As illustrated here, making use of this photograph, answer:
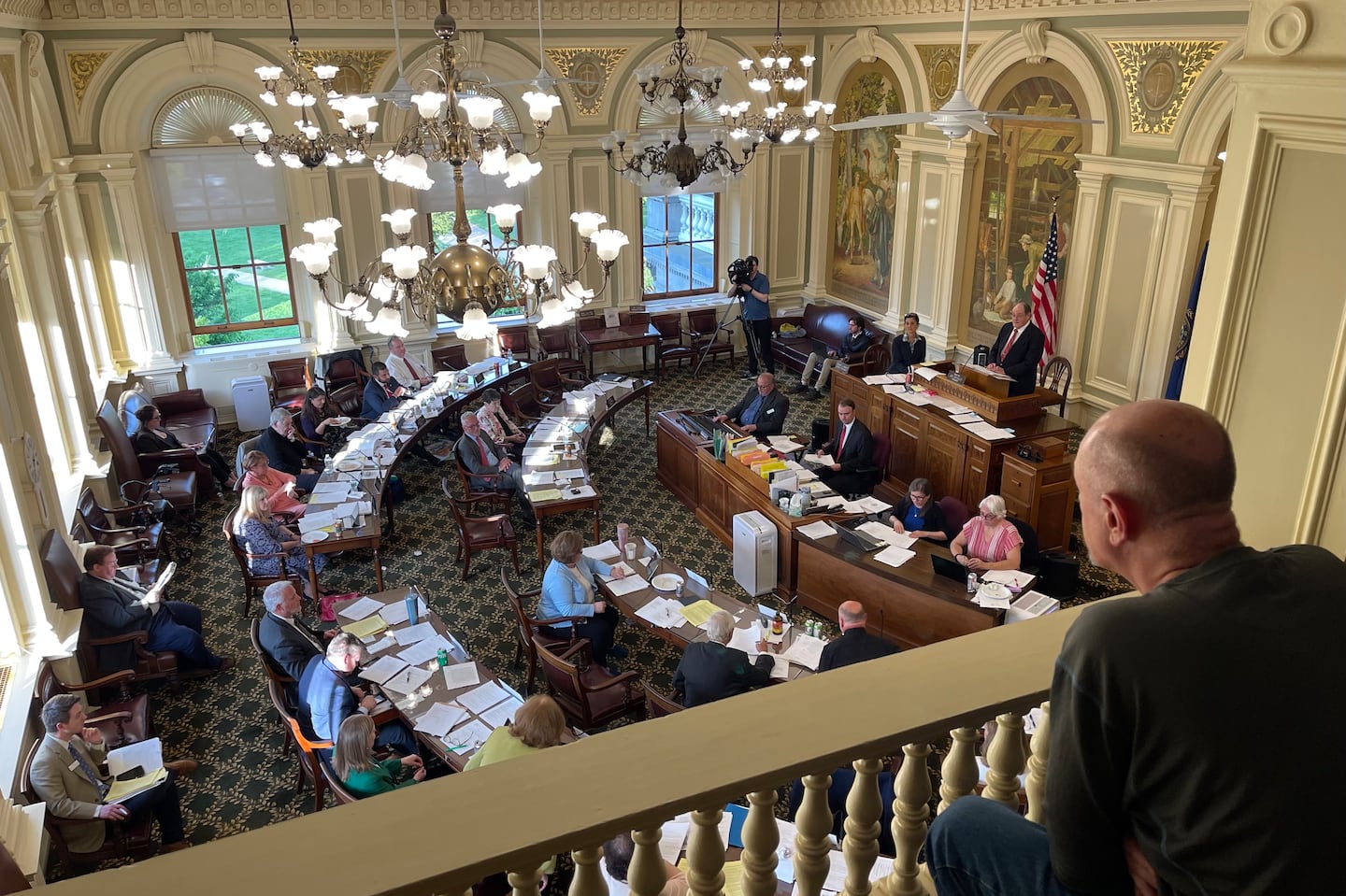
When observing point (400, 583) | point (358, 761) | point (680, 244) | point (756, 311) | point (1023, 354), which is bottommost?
point (400, 583)

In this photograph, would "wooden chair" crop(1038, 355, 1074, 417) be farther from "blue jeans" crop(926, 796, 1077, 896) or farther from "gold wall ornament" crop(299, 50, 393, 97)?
"blue jeans" crop(926, 796, 1077, 896)

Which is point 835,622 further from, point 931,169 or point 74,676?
point 931,169

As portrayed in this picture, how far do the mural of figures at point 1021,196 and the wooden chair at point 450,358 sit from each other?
6556 mm

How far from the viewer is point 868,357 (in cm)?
1268

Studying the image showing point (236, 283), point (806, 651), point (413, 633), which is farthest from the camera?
point (236, 283)

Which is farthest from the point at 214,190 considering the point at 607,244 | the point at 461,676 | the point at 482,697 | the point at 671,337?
the point at 482,697

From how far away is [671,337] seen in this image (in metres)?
14.1

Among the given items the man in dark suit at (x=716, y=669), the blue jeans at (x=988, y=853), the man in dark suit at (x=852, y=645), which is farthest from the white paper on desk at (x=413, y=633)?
the blue jeans at (x=988, y=853)

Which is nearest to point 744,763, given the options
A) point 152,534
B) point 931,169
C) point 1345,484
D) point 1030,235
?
point 1345,484

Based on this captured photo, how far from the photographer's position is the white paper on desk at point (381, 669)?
5938 millimetres

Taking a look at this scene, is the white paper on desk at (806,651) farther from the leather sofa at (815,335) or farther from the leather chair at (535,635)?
the leather sofa at (815,335)

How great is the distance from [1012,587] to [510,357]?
7.37 m

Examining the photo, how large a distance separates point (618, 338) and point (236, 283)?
4.92 metres

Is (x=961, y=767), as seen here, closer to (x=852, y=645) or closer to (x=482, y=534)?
(x=852, y=645)
